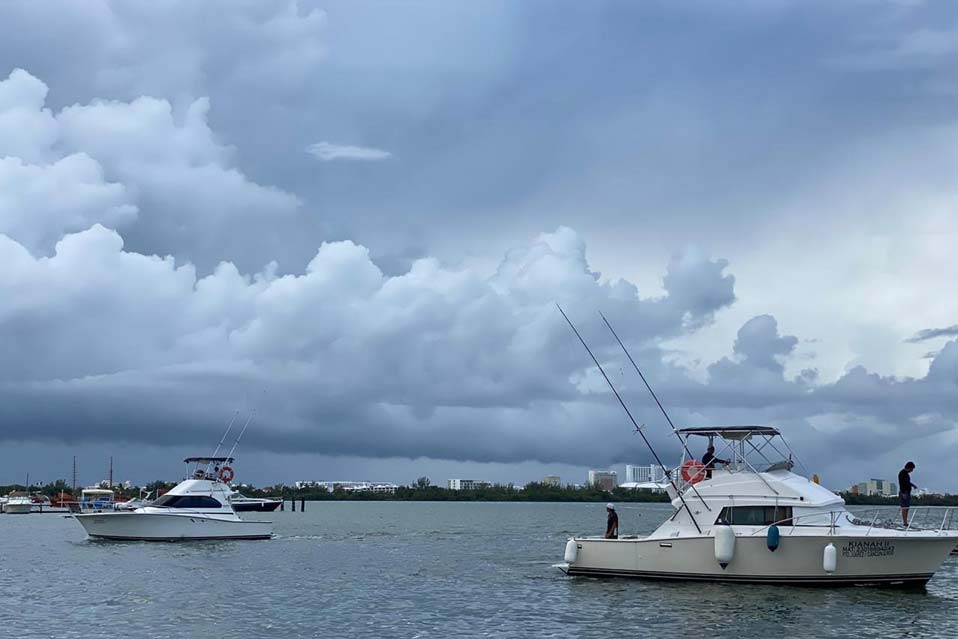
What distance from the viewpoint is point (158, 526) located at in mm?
59562

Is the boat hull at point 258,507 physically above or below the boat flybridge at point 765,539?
below

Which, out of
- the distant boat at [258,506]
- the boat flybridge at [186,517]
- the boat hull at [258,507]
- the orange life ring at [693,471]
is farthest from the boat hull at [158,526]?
the boat hull at [258,507]

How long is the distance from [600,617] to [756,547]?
6.00 meters

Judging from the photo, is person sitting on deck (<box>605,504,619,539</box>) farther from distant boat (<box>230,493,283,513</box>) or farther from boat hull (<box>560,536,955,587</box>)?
distant boat (<box>230,493,283,513</box>)

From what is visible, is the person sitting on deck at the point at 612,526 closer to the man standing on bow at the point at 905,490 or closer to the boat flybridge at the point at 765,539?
the boat flybridge at the point at 765,539

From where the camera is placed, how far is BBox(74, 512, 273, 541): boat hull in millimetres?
59331

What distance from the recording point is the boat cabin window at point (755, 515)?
34.7 metres

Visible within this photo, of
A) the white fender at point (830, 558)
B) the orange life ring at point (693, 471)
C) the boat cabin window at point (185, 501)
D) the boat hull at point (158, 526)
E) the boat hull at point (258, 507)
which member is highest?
the orange life ring at point (693, 471)

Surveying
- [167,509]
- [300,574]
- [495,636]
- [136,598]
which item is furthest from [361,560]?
[495,636]

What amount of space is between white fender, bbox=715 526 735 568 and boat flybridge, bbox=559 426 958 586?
0.03 metres

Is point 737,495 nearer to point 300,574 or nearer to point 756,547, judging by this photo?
point 756,547

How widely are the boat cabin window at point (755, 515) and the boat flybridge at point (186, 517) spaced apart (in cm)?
3426

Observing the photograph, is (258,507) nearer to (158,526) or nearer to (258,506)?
(258,506)

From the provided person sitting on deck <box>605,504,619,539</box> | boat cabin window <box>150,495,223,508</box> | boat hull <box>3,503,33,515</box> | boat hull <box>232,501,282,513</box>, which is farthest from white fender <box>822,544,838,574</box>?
boat hull <box>3,503,33,515</box>
